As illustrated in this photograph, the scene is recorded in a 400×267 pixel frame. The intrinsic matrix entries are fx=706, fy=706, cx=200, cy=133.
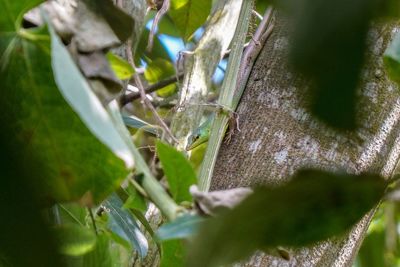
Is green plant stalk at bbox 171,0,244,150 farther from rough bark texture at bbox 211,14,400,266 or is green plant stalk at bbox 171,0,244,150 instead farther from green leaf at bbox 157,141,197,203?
green leaf at bbox 157,141,197,203

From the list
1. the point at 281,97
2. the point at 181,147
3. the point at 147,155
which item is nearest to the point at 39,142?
the point at 281,97

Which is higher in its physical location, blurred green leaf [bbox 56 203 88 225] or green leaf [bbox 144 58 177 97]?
blurred green leaf [bbox 56 203 88 225]

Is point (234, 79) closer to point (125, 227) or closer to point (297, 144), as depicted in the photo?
point (297, 144)

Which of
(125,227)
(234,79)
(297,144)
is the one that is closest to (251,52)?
(234,79)

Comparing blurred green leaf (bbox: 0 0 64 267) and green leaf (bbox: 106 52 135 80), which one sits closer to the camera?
blurred green leaf (bbox: 0 0 64 267)

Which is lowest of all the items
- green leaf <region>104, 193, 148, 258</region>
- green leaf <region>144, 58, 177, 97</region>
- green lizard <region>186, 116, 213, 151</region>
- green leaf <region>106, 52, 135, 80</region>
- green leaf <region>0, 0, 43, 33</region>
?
green leaf <region>144, 58, 177, 97</region>

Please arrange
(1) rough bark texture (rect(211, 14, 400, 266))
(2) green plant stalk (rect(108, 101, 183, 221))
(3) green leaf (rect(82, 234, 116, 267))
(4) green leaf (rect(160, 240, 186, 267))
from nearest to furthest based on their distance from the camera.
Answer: (2) green plant stalk (rect(108, 101, 183, 221)), (3) green leaf (rect(82, 234, 116, 267)), (4) green leaf (rect(160, 240, 186, 267)), (1) rough bark texture (rect(211, 14, 400, 266))

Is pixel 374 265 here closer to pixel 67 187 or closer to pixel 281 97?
pixel 67 187

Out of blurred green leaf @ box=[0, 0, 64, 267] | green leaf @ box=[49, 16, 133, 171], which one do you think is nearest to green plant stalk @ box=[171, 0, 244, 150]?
green leaf @ box=[49, 16, 133, 171]
